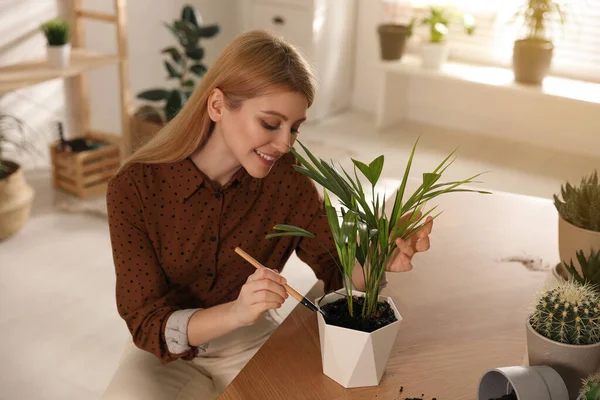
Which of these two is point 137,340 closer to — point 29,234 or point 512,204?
point 512,204

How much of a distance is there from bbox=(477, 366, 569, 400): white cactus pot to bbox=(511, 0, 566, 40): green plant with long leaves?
320cm

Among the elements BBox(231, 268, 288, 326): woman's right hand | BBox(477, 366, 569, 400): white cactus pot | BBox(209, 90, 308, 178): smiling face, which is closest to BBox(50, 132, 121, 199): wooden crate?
BBox(209, 90, 308, 178): smiling face

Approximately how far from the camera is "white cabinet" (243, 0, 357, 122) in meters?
4.41

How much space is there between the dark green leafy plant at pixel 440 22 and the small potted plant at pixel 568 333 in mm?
3245

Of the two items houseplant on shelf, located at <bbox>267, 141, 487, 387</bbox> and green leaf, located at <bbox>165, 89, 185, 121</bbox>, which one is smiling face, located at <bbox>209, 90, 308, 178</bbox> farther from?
green leaf, located at <bbox>165, 89, 185, 121</bbox>

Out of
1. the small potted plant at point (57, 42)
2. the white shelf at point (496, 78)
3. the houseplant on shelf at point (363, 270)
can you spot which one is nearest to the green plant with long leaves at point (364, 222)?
the houseplant on shelf at point (363, 270)

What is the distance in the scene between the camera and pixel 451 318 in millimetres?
1463

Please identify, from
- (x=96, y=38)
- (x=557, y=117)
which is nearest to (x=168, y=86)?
(x=96, y=38)

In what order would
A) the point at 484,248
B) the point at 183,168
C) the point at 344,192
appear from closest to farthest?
the point at 344,192 → the point at 183,168 → the point at 484,248

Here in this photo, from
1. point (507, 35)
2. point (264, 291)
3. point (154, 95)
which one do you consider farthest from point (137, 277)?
point (507, 35)

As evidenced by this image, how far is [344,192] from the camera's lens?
1.22 metres

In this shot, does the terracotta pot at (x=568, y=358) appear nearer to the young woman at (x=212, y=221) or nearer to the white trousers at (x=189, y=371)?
the young woman at (x=212, y=221)

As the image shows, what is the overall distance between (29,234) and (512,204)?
87.6 inches

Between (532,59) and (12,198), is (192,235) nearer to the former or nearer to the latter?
(12,198)
